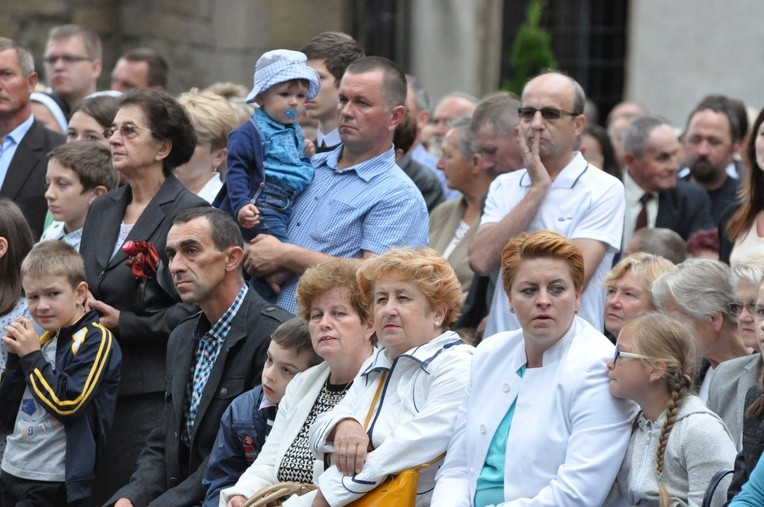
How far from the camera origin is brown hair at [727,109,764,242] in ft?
21.3

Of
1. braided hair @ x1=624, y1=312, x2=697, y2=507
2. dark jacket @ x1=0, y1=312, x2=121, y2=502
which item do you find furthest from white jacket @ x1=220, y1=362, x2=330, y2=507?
braided hair @ x1=624, y1=312, x2=697, y2=507

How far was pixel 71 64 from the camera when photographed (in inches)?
379

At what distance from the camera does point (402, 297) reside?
17.5 feet

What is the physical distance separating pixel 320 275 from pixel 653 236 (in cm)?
191

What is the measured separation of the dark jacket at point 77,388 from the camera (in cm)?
617

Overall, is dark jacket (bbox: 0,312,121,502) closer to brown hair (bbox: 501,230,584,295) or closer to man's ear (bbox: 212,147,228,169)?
man's ear (bbox: 212,147,228,169)

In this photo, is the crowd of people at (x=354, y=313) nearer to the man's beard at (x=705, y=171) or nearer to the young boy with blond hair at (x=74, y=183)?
the young boy with blond hair at (x=74, y=183)

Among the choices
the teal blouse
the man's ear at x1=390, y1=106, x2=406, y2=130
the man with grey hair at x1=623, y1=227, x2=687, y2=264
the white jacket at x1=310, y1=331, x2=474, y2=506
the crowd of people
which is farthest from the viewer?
the man with grey hair at x1=623, y1=227, x2=687, y2=264

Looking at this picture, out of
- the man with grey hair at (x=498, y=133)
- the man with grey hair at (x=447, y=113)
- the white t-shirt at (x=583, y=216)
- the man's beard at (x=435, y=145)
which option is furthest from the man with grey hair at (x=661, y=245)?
the man with grey hair at (x=447, y=113)

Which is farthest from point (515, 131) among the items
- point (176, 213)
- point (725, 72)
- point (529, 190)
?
point (725, 72)

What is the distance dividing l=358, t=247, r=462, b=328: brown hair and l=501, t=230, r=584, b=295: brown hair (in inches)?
13.7

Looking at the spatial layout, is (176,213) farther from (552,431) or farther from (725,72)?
(725,72)

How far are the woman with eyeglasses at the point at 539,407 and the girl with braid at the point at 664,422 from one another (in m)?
0.08

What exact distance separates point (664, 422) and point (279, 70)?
2.60 m
